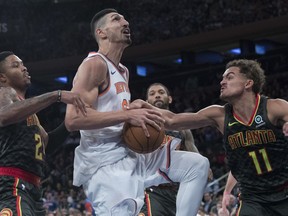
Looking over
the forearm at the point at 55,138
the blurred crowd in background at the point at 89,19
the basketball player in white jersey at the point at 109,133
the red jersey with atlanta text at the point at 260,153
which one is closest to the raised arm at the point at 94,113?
the basketball player in white jersey at the point at 109,133

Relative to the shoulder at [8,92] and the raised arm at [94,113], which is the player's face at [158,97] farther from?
the raised arm at [94,113]

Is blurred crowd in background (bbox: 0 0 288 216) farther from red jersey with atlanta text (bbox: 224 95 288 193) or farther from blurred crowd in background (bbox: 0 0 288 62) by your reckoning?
red jersey with atlanta text (bbox: 224 95 288 193)

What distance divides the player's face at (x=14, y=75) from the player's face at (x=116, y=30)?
87 centimetres

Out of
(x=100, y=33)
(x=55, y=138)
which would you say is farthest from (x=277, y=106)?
(x=55, y=138)

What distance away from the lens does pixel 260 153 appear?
4.66 meters

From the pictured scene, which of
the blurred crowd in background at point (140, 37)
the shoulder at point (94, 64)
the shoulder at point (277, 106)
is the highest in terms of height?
the blurred crowd in background at point (140, 37)

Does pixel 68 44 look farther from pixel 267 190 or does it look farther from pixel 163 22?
pixel 267 190

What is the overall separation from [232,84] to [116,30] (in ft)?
3.89

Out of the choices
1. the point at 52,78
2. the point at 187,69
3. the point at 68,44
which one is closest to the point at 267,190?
the point at 187,69

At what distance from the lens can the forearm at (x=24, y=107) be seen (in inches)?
161

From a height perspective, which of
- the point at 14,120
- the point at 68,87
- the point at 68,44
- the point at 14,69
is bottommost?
the point at 14,120

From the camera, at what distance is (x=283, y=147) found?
4648 mm

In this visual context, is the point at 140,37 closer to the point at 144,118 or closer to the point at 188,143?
the point at 188,143

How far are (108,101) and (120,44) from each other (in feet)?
1.69
